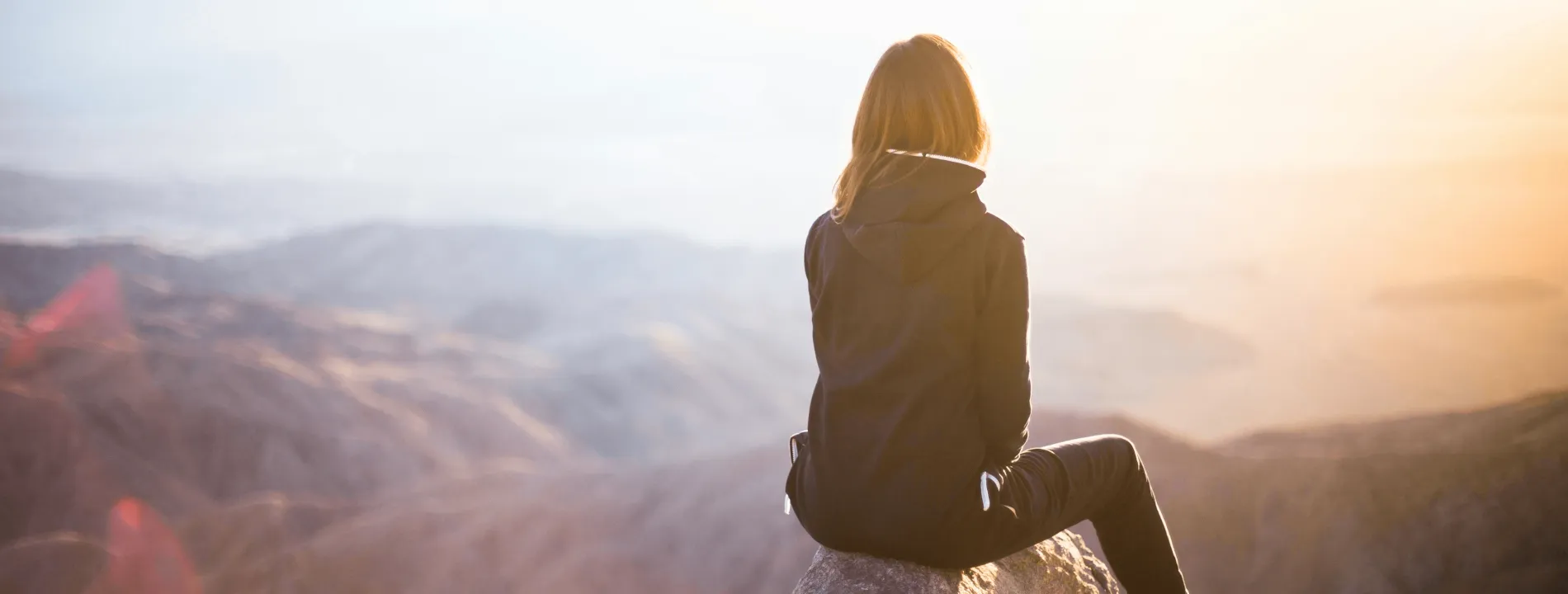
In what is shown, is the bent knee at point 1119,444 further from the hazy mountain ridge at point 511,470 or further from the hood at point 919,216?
the hazy mountain ridge at point 511,470

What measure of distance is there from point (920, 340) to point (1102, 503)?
75cm

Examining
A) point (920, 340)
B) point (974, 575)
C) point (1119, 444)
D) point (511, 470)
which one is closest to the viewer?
point (920, 340)

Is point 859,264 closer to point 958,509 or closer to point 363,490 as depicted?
point 958,509

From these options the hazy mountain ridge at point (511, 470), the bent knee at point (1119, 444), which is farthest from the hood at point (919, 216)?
the hazy mountain ridge at point (511, 470)

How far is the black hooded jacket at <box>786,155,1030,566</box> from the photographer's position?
1.80m

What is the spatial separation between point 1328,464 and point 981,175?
6.63m

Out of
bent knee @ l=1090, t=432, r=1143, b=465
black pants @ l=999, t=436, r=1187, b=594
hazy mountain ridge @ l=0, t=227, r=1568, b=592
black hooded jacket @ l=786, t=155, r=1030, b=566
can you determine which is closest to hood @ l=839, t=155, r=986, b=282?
black hooded jacket @ l=786, t=155, r=1030, b=566

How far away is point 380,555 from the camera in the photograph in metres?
11.7

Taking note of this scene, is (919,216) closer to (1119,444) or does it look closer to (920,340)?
(920,340)

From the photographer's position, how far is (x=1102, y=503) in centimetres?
223

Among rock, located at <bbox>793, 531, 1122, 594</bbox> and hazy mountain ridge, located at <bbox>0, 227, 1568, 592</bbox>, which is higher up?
rock, located at <bbox>793, 531, 1122, 594</bbox>

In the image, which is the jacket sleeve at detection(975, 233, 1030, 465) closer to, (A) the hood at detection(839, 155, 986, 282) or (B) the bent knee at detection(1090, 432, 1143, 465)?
(A) the hood at detection(839, 155, 986, 282)

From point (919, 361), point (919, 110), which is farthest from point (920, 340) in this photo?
point (919, 110)

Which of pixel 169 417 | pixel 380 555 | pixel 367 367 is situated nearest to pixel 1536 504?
pixel 380 555
